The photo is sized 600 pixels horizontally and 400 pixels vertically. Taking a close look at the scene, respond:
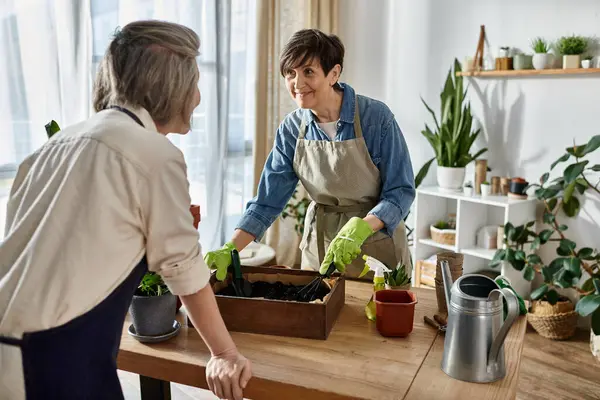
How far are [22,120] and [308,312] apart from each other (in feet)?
6.86

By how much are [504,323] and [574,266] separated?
2.39m

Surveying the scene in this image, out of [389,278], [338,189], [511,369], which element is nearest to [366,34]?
[338,189]

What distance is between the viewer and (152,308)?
63.1 inches

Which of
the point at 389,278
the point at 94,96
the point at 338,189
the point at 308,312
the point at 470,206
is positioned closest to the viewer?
the point at 94,96

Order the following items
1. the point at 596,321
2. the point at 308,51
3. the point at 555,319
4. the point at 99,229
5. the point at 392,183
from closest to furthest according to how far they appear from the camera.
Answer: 1. the point at 99,229
2. the point at 308,51
3. the point at 392,183
4. the point at 596,321
5. the point at 555,319

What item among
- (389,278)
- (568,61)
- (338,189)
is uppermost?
(568,61)

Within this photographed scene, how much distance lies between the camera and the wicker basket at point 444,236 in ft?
13.5

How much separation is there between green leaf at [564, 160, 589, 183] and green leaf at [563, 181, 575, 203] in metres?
0.08

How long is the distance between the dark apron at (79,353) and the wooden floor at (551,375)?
1.87m

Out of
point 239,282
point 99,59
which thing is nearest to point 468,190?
point 99,59

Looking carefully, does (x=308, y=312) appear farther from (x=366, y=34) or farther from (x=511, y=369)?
(x=366, y=34)

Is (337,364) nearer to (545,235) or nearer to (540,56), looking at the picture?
(545,235)

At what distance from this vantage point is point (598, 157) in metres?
3.65

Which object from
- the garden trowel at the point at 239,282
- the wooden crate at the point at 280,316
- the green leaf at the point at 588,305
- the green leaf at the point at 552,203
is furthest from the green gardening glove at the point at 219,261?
the green leaf at the point at 552,203
